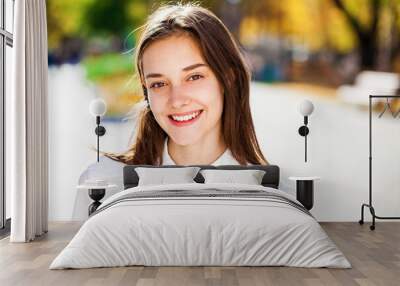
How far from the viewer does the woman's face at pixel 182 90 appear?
7.34 meters

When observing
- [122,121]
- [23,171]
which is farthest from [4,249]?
[122,121]

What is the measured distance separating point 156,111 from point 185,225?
109 inches

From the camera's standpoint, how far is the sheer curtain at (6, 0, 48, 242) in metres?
6.43

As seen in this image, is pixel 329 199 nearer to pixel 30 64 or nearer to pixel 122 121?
pixel 122 121

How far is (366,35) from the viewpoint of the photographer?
25.4ft

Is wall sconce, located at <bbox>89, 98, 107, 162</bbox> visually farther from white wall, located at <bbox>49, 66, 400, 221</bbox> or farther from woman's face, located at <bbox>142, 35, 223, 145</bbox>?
woman's face, located at <bbox>142, 35, 223, 145</bbox>

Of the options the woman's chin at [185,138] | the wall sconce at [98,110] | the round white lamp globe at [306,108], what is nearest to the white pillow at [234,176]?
the woman's chin at [185,138]

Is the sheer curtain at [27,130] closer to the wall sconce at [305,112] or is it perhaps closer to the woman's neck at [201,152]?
the woman's neck at [201,152]

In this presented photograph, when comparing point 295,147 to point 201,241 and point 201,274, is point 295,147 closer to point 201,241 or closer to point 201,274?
point 201,241

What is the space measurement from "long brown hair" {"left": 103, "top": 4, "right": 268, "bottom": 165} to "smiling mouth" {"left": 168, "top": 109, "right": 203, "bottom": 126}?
0.71ft

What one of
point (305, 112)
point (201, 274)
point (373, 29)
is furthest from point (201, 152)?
point (201, 274)

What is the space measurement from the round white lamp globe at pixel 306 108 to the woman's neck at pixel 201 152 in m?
0.97

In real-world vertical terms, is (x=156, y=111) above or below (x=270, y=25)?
below

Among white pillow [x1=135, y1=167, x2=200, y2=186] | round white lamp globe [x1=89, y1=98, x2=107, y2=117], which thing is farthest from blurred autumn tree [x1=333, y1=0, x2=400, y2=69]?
round white lamp globe [x1=89, y1=98, x2=107, y2=117]
